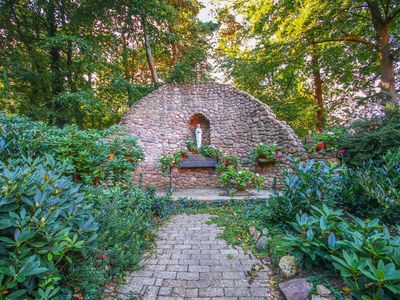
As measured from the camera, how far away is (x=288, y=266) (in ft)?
6.12

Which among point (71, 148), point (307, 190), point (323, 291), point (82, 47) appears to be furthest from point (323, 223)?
point (82, 47)

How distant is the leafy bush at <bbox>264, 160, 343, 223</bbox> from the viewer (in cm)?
255

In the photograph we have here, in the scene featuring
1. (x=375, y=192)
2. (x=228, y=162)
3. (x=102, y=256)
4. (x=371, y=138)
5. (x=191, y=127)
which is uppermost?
(x=191, y=127)

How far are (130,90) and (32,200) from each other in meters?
7.23

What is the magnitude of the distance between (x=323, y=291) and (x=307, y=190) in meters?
1.33

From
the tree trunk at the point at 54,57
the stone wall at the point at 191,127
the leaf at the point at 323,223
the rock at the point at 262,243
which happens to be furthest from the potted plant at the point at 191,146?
the tree trunk at the point at 54,57

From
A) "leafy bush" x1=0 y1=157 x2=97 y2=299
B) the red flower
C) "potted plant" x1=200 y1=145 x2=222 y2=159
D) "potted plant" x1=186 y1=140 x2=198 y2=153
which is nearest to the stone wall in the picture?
"potted plant" x1=186 y1=140 x2=198 y2=153

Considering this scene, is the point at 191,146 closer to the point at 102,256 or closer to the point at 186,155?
the point at 186,155

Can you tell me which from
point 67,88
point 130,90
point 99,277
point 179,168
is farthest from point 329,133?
point 67,88

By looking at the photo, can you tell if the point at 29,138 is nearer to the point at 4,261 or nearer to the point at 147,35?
the point at 4,261

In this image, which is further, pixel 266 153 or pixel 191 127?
pixel 191 127

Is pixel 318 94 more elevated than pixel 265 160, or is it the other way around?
pixel 318 94

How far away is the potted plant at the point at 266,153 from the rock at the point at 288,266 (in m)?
4.14

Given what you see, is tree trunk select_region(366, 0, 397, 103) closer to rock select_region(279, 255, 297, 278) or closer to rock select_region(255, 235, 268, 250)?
rock select_region(255, 235, 268, 250)
